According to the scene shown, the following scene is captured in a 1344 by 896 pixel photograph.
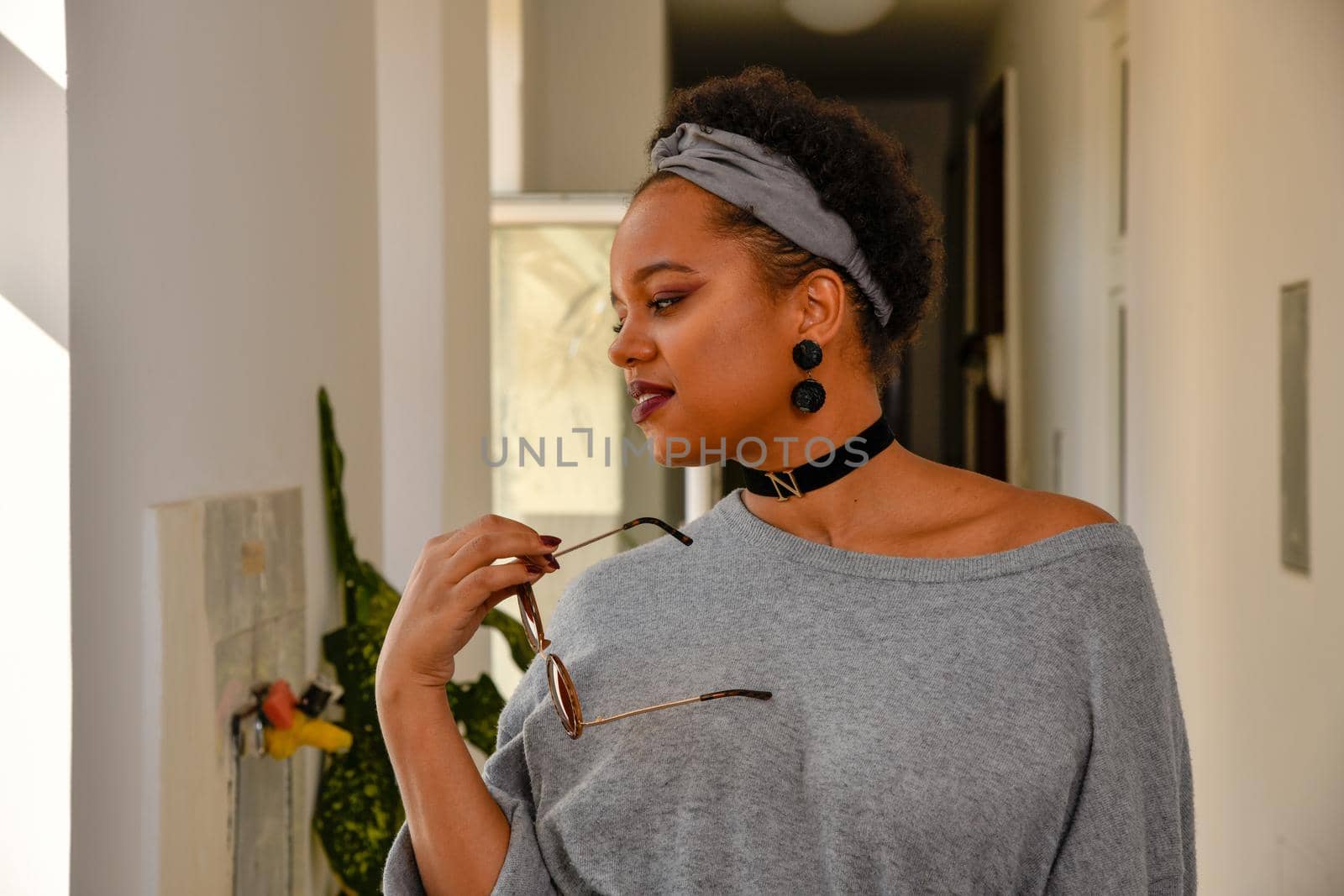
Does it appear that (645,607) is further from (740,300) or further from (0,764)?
(0,764)

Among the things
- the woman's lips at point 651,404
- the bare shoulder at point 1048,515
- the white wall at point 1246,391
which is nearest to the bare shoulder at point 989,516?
the bare shoulder at point 1048,515

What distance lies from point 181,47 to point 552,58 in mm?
3401

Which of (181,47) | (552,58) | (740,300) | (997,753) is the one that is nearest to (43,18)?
(181,47)

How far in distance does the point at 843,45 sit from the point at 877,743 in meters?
4.96

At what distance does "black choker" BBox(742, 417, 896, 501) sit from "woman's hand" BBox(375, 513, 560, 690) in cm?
26

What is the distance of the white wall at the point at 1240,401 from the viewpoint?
6.06ft

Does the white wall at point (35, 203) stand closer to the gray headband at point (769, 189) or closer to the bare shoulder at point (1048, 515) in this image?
the gray headband at point (769, 189)

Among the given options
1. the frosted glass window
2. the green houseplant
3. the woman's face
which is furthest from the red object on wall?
the frosted glass window

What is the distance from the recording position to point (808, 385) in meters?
1.10

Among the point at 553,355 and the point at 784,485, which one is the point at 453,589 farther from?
the point at 553,355

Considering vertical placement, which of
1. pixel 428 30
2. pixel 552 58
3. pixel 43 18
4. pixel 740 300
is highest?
pixel 552 58

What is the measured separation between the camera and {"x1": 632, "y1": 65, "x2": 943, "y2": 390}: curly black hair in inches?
43.4

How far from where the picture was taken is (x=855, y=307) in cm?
115

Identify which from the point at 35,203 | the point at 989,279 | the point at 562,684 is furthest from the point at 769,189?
the point at 989,279
